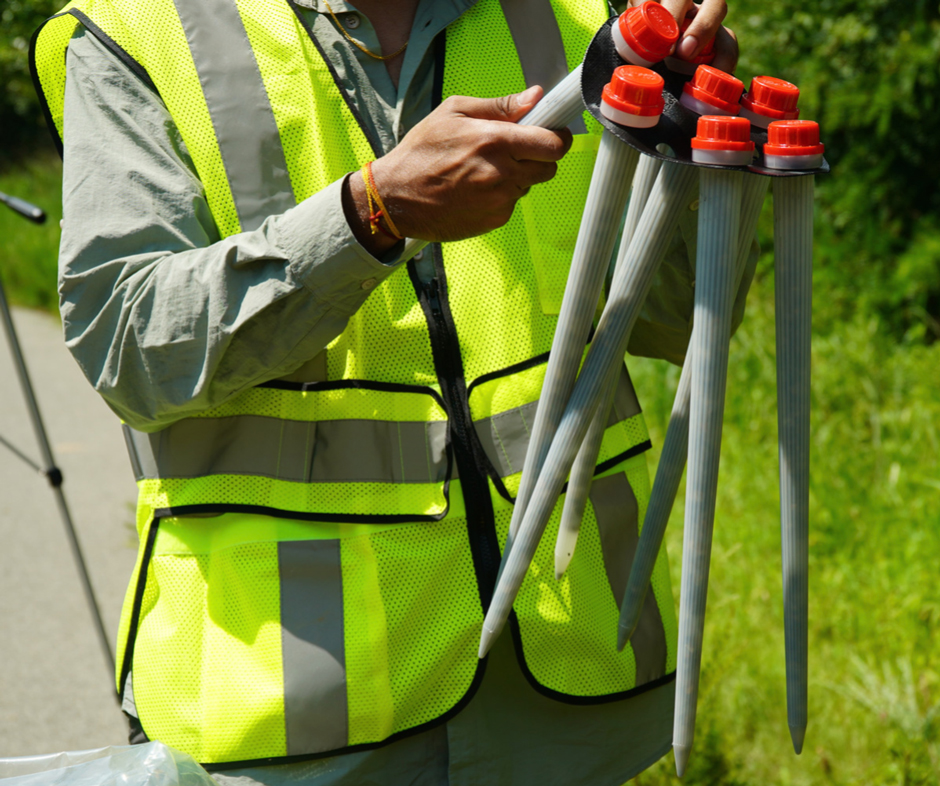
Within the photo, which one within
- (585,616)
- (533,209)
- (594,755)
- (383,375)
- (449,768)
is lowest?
(594,755)

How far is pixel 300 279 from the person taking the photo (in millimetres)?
1185

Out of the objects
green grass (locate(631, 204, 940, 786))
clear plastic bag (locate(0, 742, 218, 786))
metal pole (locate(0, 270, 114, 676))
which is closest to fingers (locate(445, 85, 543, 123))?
clear plastic bag (locate(0, 742, 218, 786))

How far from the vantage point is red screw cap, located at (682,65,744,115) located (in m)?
0.98

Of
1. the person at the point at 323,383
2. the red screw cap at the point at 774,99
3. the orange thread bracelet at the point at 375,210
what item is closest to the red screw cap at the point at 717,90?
the red screw cap at the point at 774,99

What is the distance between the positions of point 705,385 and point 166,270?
67 cm

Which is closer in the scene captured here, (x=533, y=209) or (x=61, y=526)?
(x=533, y=209)

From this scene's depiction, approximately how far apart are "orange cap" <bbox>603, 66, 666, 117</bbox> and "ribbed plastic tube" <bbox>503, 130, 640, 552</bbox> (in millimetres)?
40

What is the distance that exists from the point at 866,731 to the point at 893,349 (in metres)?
2.48

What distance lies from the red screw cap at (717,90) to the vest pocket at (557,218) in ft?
1.59

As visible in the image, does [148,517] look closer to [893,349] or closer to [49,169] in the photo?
[893,349]

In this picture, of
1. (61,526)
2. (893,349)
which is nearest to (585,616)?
(893,349)

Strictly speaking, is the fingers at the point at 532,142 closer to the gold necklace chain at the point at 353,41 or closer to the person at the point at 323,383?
the person at the point at 323,383

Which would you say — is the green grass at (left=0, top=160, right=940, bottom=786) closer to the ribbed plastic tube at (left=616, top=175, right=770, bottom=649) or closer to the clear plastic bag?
the ribbed plastic tube at (left=616, top=175, right=770, bottom=649)

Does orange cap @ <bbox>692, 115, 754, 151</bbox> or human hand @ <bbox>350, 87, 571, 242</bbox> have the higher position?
orange cap @ <bbox>692, 115, 754, 151</bbox>
